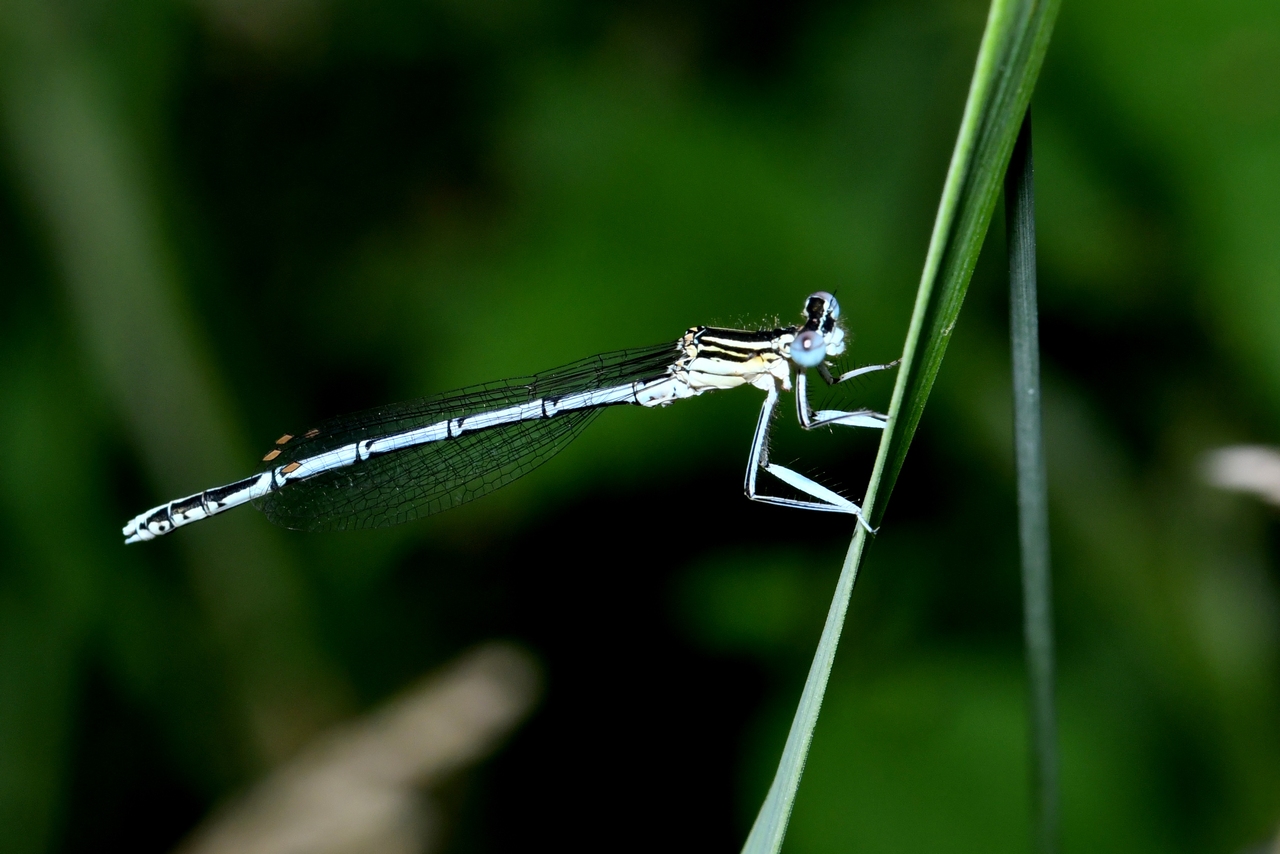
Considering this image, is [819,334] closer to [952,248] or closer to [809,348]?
[809,348]

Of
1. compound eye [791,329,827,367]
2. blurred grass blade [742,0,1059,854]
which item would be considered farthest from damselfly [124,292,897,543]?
Result: blurred grass blade [742,0,1059,854]

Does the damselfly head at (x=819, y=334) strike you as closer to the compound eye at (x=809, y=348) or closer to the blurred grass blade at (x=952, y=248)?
the compound eye at (x=809, y=348)

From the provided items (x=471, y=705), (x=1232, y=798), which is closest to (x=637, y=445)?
(x=471, y=705)

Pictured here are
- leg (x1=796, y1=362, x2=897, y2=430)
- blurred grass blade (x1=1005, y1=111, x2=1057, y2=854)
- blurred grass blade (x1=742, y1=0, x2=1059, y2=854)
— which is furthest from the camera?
leg (x1=796, y1=362, x2=897, y2=430)

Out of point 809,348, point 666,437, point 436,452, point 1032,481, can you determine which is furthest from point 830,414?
point 436,452

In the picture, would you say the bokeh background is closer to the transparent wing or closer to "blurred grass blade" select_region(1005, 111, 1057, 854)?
the transparent wing

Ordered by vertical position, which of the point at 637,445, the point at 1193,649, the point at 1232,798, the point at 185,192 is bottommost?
the point at 1232,798

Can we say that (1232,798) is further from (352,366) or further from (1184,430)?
(352,366)
